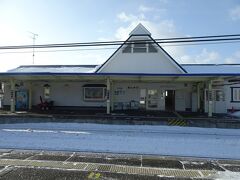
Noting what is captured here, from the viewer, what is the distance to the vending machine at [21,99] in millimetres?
27609

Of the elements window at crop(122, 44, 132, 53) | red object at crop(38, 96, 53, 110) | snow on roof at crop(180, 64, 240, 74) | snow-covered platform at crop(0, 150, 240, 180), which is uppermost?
window at crop(122, 44, 132, 53)

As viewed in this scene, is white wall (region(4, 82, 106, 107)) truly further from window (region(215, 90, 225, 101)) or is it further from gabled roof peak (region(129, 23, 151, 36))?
window (region(215, 90, 225, 101))

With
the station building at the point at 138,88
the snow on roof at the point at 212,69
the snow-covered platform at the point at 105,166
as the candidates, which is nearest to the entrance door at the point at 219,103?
the station building at the point at 138,88

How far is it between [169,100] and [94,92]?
7.48 m

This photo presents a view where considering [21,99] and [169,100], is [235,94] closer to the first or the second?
[169,100]

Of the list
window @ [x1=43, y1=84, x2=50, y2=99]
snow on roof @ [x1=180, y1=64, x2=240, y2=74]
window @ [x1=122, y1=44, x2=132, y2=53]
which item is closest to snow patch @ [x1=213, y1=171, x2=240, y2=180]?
snow on roof @ [x1=180, y1=64, x2=240, y2=74]

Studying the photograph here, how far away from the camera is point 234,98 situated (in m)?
25.8

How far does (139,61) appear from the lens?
2619 centimetres

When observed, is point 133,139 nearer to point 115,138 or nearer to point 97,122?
point 115,138

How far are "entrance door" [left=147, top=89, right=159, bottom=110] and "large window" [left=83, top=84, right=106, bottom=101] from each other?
163 inches

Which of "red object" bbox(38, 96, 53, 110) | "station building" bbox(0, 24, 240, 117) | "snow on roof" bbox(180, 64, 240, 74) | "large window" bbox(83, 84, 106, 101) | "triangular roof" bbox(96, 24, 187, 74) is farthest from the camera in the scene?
"large window" bbox(83, 84, 106, 101)

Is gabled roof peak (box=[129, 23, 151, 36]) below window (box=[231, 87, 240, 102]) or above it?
above

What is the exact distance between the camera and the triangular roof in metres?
26.0

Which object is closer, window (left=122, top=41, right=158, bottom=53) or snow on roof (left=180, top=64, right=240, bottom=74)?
snow on roof (left=180, top=64, right=240, bottom=74)
